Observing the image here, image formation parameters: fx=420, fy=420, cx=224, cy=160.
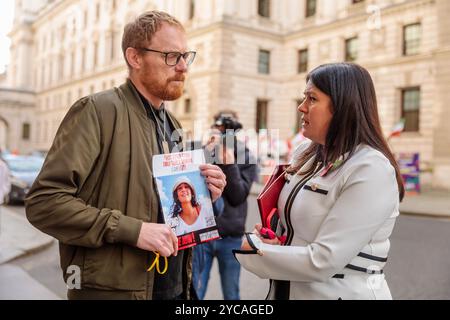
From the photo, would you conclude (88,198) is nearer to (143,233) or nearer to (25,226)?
(143,233)

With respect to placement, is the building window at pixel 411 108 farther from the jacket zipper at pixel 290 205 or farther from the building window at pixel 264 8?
the jacket zipper at pixel 290 205

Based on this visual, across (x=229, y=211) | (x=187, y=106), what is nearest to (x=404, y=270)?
(x=229, y=211)

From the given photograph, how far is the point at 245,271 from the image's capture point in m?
6.22

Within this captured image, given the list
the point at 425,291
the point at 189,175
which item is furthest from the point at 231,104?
the point at 189,175

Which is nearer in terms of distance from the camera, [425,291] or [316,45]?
[425,291]

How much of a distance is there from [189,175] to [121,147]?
0.34m

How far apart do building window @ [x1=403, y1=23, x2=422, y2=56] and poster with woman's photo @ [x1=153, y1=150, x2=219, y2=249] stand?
883 inches

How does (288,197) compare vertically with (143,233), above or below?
above

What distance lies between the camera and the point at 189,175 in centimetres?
200

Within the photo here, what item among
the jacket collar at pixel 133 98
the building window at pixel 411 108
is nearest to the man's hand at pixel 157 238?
the jacket collar at pixel 133 98

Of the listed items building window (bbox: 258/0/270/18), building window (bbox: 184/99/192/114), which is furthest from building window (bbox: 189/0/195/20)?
building window (bbox: 184/99/192/114)

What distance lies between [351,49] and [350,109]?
961 inches

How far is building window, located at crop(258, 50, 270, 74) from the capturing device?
28.1 meters

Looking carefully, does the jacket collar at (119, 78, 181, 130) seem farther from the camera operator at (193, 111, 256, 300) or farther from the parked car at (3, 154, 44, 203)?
the parked car at (3, 154, 44, 203)
